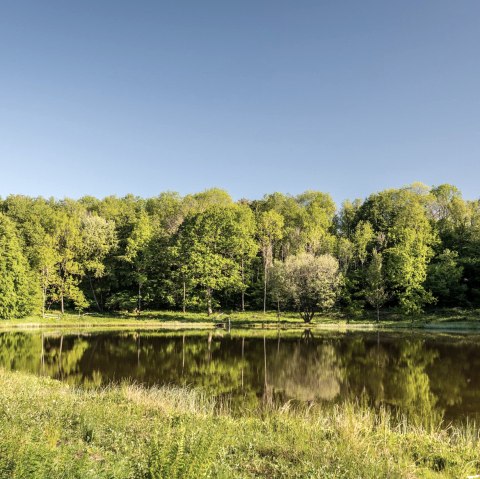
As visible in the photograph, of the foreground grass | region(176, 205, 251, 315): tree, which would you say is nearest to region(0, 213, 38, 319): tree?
region(176, 205, 251, 315): tree

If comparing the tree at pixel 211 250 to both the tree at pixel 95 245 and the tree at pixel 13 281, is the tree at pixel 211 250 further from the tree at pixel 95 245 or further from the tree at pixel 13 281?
the tree at pixel 13 281

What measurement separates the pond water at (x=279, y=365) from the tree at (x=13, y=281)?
46.3 feet

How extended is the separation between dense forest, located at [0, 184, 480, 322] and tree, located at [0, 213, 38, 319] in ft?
0.50

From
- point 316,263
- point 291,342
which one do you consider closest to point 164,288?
point 316,263

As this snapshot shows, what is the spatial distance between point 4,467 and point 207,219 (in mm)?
68317

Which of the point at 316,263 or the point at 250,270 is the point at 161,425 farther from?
the point at 250,270

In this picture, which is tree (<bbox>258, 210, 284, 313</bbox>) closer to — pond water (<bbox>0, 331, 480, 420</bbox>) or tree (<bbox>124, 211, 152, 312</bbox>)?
tree (<bbox>124, 211, 152, 312</bbox>)

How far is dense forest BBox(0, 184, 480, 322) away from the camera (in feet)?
210

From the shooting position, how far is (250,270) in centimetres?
7825

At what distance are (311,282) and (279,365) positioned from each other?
1295 inches

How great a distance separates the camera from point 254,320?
63688mm

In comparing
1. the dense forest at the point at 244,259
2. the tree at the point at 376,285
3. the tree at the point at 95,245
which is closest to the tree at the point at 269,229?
the dense forest at the point at 244,259

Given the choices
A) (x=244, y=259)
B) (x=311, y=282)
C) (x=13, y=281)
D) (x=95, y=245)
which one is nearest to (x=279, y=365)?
(x=311, y=282)

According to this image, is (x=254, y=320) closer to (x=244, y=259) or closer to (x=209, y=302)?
(x=209, y=302)
